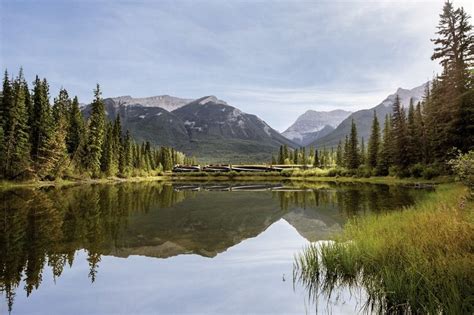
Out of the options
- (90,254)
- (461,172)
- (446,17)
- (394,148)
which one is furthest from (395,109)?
(90,254)

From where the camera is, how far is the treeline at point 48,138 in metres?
53.1

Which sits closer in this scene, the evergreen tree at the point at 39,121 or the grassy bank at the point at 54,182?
the grassy bank at the point at 54,182

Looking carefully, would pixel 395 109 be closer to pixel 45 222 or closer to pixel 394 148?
pixel 394 148

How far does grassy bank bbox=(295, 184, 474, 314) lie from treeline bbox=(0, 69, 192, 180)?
176 ft

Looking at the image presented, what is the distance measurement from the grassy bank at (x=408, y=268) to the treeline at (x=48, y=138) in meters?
53.7

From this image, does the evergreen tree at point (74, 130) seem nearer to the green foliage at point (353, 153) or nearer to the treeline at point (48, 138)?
the treeline at point (48, 138)

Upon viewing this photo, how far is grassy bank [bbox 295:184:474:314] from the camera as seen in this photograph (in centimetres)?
679

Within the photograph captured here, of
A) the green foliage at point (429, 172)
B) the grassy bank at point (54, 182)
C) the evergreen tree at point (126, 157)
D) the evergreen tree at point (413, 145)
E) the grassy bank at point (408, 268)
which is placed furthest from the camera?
the evergreen tree at point (126, 157)

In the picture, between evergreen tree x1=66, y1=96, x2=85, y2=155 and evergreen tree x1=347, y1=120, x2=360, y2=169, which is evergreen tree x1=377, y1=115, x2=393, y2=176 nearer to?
evergreen tree x1=347, y1=120, x2=360, y2=169

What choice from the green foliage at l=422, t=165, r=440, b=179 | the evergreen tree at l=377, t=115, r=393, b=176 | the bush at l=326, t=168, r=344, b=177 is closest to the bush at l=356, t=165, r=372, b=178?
the evergreen tree at l=377, t=115, r=393, b=176

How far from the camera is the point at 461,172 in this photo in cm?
1641

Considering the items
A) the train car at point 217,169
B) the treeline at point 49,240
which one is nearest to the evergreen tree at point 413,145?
the treeline at point 49,240

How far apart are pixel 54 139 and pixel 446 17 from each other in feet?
192

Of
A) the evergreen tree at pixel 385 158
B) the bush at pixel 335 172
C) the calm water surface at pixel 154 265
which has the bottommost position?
the calm water surface at pixel 154 265
